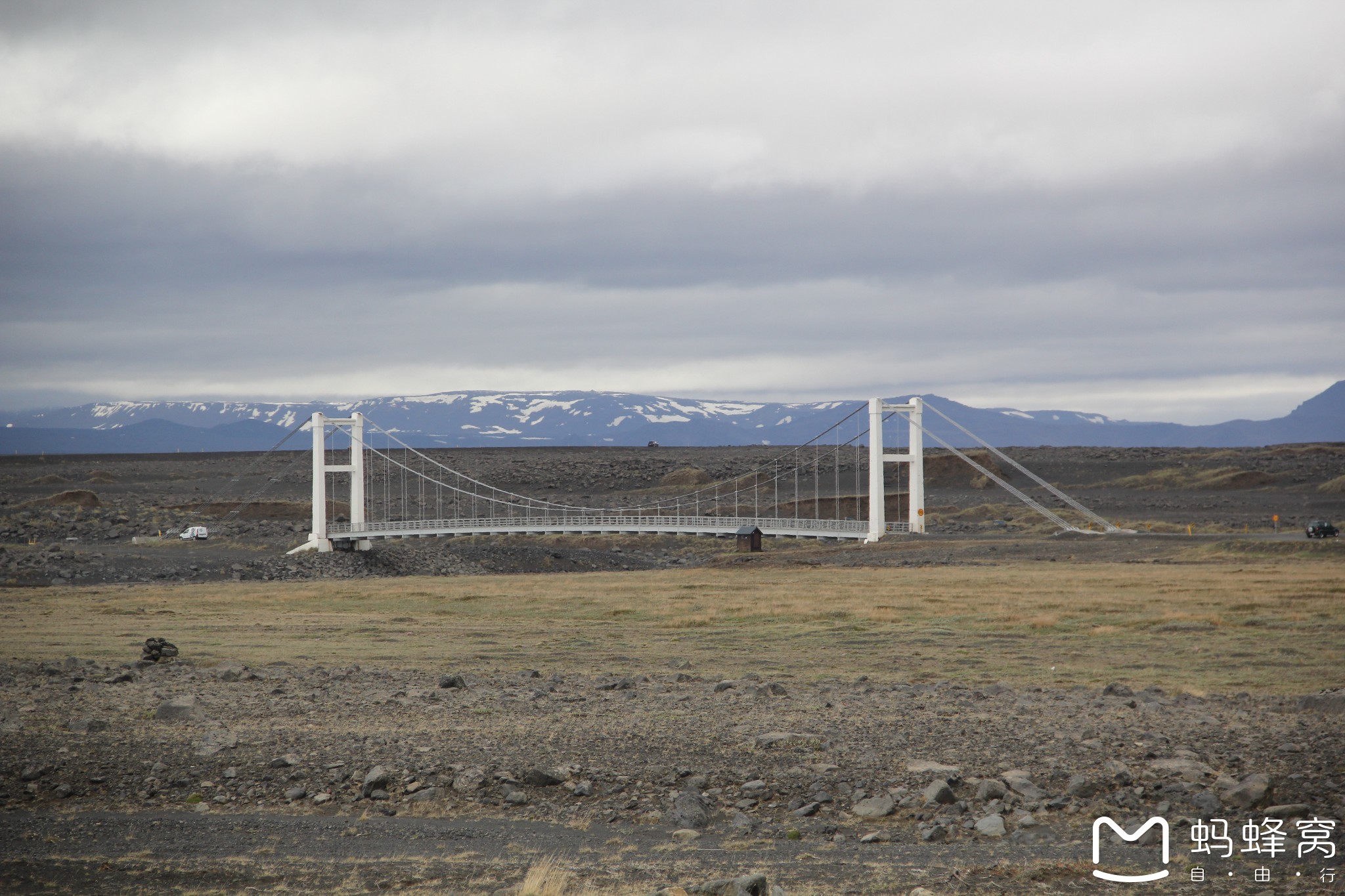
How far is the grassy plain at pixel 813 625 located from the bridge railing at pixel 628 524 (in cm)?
2415

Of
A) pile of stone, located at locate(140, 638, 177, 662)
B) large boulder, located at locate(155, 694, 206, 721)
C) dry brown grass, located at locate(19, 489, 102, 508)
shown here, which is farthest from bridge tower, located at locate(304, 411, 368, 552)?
large boulder, located at locate(155, 694, 206, 721)

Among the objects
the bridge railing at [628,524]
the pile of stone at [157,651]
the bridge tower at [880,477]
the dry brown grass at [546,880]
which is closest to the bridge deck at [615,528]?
the bridge railing at [628,524]

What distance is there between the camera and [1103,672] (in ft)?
64.1

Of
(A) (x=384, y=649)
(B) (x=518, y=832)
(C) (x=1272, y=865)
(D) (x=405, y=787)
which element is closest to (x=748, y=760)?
(B) (x=518, y=832)

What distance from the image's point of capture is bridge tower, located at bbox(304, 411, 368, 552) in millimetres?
68875

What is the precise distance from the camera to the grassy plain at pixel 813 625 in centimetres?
2080

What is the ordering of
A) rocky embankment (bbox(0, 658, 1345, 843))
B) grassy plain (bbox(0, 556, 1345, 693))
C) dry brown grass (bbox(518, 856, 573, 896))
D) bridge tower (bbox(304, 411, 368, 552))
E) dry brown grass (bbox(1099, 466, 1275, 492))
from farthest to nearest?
1. dry brown grass (bbox(1099, 466, 1275, 492))
2. bridge tower (bbox(304, 411, 368, 552))
3. grassy plain (bbox(0, 556, 1345, 693))
4. rocky embankment (bbox(0, 658, 1345, 843))
5. dry brown grass (bbox(518, 856, 573, 896))

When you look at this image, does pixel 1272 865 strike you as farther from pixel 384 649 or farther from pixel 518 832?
pixel 384 649

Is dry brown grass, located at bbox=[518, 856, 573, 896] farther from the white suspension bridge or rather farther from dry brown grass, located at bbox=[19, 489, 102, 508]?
dry brown grass, located at bbox=[19, 489, 102, 508]

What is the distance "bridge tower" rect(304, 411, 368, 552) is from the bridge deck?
94 centimetres

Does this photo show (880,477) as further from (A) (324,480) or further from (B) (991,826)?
(B) (991,826)

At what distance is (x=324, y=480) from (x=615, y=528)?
18857 millimetres

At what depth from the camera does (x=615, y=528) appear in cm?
7469

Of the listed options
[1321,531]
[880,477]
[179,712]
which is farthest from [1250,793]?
[880,477]
